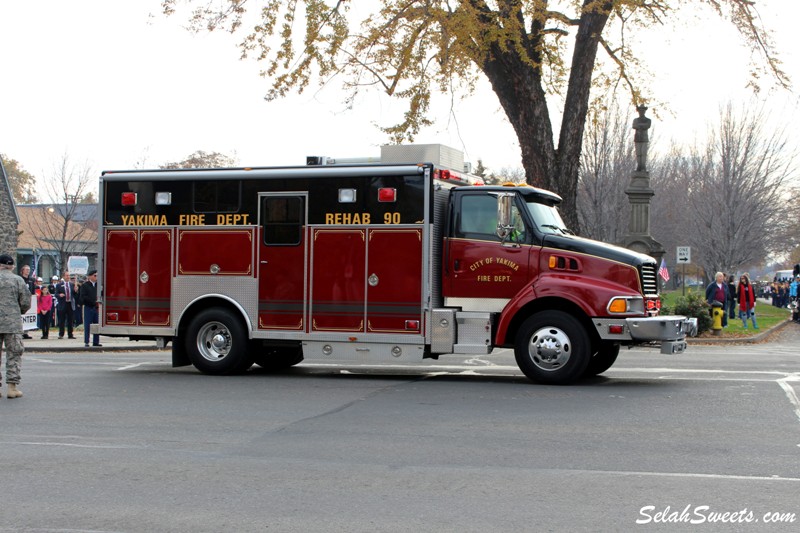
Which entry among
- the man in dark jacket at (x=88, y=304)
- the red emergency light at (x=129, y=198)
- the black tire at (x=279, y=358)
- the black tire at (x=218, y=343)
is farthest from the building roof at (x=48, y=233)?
the black tire at (x=218, y=343)

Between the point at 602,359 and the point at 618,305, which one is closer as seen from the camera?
the point at 618,305

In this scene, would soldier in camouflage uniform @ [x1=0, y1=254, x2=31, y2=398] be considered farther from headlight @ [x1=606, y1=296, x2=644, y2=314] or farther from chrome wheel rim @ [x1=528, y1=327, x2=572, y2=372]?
headlight @ [x1=606, y1=296, x2=644, y2=314]

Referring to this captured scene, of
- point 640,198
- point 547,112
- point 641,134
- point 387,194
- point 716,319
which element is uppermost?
point 641,134

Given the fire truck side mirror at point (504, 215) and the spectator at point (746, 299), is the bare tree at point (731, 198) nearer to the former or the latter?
the spectator at point (746, 299)

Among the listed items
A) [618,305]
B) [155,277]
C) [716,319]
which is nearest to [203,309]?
[155,277]

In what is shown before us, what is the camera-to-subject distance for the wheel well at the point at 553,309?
500 inches

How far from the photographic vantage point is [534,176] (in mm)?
24312

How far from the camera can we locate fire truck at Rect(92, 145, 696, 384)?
12.6m

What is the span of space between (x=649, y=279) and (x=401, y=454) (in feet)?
19.5

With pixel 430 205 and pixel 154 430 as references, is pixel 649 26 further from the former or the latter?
pixel 154 430

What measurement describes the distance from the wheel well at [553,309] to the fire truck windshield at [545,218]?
976 millimetres

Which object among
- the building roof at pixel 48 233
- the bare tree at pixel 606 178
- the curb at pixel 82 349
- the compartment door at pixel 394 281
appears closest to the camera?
the compartment door at pixel 394 281

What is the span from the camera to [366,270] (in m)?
13.5

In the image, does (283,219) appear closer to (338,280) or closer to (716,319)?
(338,280)
